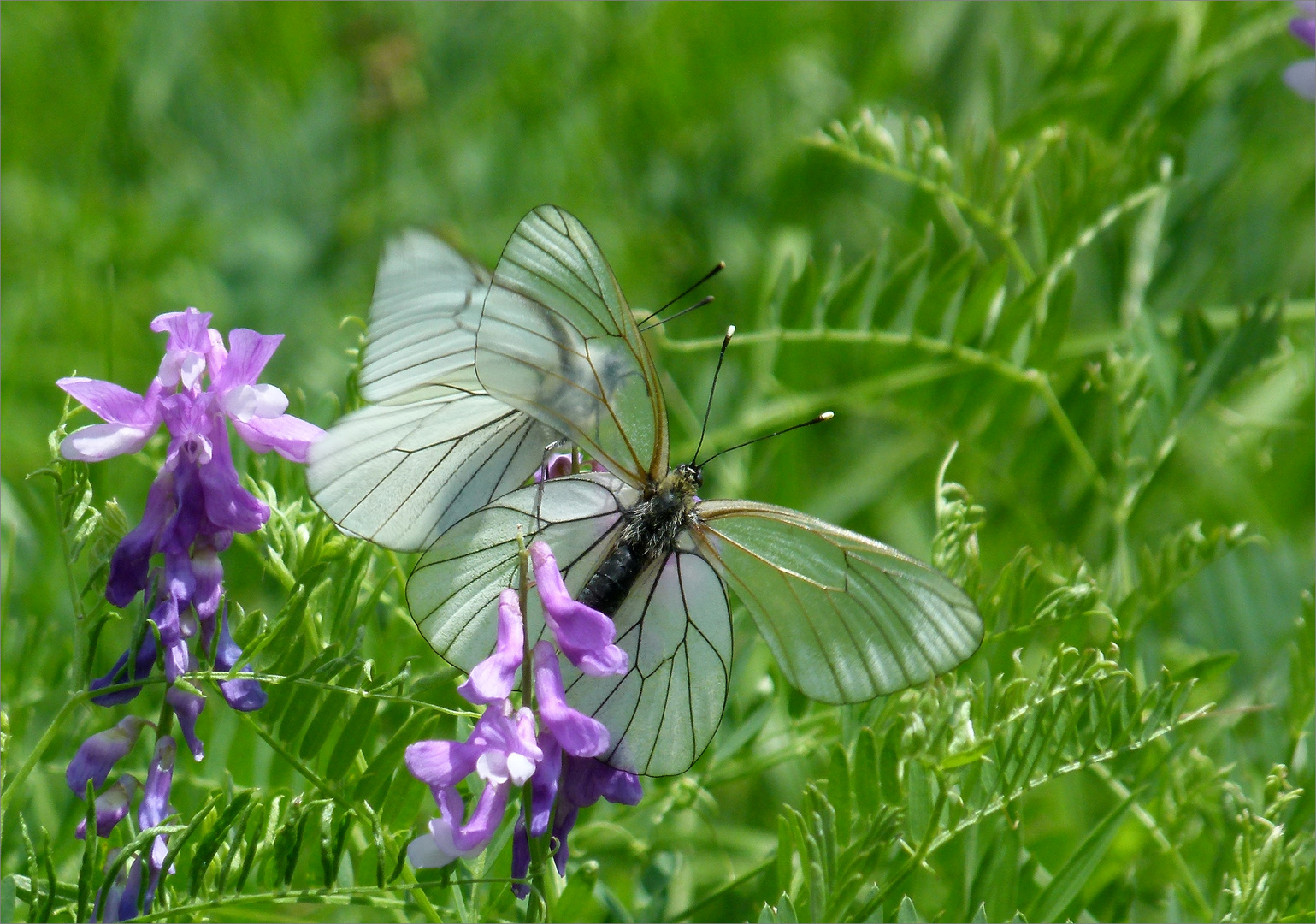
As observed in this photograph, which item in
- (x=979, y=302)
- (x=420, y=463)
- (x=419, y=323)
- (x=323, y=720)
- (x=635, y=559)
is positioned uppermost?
(x=979, y=302)

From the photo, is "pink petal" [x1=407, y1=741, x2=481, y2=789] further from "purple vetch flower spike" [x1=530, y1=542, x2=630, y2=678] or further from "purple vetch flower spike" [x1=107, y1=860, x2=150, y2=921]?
"purple vetch flower spike" [x1=107, y1=860, x2=150, y2=921]

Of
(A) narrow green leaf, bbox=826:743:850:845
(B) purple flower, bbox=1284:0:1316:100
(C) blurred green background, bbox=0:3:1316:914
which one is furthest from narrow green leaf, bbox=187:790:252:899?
(B) purple flower, bbox=1284:0:1316:100

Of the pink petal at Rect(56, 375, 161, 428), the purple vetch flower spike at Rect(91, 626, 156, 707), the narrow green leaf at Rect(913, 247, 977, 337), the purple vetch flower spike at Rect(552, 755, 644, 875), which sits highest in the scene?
the narrow green leaf at Rect(913, 247, 977, 337)

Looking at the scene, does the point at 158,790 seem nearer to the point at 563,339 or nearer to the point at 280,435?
the point at 280,435

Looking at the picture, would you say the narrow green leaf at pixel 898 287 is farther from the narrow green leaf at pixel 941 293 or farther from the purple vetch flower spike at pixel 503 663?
the purple vetch flower spike at pixel 503 663

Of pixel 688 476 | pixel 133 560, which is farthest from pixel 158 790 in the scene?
pixel 688 476

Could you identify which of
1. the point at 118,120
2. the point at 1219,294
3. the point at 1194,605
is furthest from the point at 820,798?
the point at 118,120

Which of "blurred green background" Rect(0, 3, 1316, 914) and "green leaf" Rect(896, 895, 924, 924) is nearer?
"green leaf" Rect(896, 895, 924, 924)

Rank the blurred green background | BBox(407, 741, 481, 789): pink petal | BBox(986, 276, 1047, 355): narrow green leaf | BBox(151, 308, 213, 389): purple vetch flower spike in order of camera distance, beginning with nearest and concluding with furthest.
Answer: BBox(407, 741, 481, 789): pink petal
BBox(151, 308, 213, 389): purple vetch flower spike
BBox(986, 276, 1047, 355): narrow green leaf
the blurred green background
